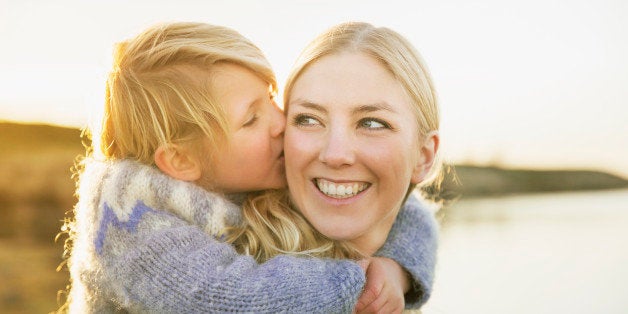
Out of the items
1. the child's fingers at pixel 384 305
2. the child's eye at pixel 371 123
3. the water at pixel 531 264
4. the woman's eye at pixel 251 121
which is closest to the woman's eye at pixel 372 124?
the child's eye at pixel 371 123

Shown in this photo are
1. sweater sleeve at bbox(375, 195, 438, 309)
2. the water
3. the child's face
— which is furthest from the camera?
the water

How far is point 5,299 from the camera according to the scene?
8.59 meters

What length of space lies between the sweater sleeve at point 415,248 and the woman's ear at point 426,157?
1.02 feet

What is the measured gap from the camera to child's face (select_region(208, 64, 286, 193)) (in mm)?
2773

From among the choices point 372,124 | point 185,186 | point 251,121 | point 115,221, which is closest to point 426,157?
point 372,124

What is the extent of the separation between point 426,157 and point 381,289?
1.98 feet

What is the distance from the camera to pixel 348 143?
8.59ft

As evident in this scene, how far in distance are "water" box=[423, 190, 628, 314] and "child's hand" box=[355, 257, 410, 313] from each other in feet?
1.97

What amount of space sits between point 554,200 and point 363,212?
24757 millimetres

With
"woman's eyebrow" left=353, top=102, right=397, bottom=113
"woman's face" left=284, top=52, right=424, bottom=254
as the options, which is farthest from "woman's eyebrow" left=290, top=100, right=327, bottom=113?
"woman's eyebrow" left=353, top=102, right=397, bottom=113

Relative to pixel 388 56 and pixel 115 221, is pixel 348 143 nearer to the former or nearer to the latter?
pixel 388 56

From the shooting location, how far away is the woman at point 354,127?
2631mm

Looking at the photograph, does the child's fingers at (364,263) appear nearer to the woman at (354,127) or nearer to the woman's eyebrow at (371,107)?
the woman at (354,127)

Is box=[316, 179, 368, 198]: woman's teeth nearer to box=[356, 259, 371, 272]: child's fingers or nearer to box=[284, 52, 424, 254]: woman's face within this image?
box=[284, 52, 424, 254]: woman's face
